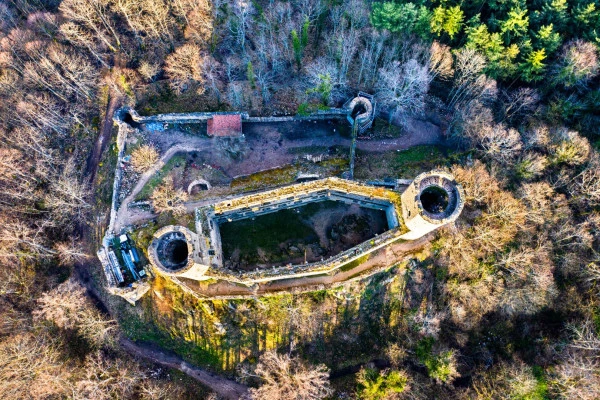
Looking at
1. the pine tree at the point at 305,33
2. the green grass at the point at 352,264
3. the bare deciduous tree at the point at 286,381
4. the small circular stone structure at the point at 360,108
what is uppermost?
the pine tree at the point at 305,33

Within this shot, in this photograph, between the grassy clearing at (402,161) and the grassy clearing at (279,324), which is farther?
the grassy clearing at (402,161)

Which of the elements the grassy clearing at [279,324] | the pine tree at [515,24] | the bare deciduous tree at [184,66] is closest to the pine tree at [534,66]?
the pine tree at [515,24]

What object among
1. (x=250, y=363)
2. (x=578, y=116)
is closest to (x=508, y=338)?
(x=578, y=116)

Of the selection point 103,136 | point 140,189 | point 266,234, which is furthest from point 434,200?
point 103,136

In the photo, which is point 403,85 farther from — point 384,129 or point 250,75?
point 250,75

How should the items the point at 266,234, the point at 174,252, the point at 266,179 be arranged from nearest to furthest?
the point at 174,252
the point at 266,234
the point at 266,179

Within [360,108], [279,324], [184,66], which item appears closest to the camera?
[279,324]

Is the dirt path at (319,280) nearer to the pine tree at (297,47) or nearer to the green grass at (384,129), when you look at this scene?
the green grass at (384,129)
